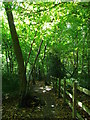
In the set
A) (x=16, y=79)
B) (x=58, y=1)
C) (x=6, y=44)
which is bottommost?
(x=16, y=79)

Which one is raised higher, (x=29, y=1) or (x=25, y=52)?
(x=29, y=1)

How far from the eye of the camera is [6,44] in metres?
15.6

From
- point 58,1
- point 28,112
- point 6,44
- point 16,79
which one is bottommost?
point 28,112

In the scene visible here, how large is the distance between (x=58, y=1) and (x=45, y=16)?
1.21 meters

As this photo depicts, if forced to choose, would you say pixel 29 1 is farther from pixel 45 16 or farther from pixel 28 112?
pixel 28 112

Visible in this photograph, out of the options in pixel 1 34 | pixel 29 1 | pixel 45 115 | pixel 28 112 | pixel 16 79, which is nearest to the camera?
pixel 29 1

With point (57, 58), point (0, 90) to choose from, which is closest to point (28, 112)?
point (0, 90)

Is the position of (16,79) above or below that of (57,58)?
below

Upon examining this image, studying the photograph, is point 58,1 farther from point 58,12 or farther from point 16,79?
point 16,79

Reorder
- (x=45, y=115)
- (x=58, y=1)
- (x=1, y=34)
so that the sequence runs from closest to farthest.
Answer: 1. (x=58, y=1)
2. (x=45, y=115)
3. (x=1, y=34)

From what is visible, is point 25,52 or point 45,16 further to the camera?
point 25,52

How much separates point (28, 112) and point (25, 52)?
11.7 metres

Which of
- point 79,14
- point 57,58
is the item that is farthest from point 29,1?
point 57,58

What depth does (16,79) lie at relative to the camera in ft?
35.6
